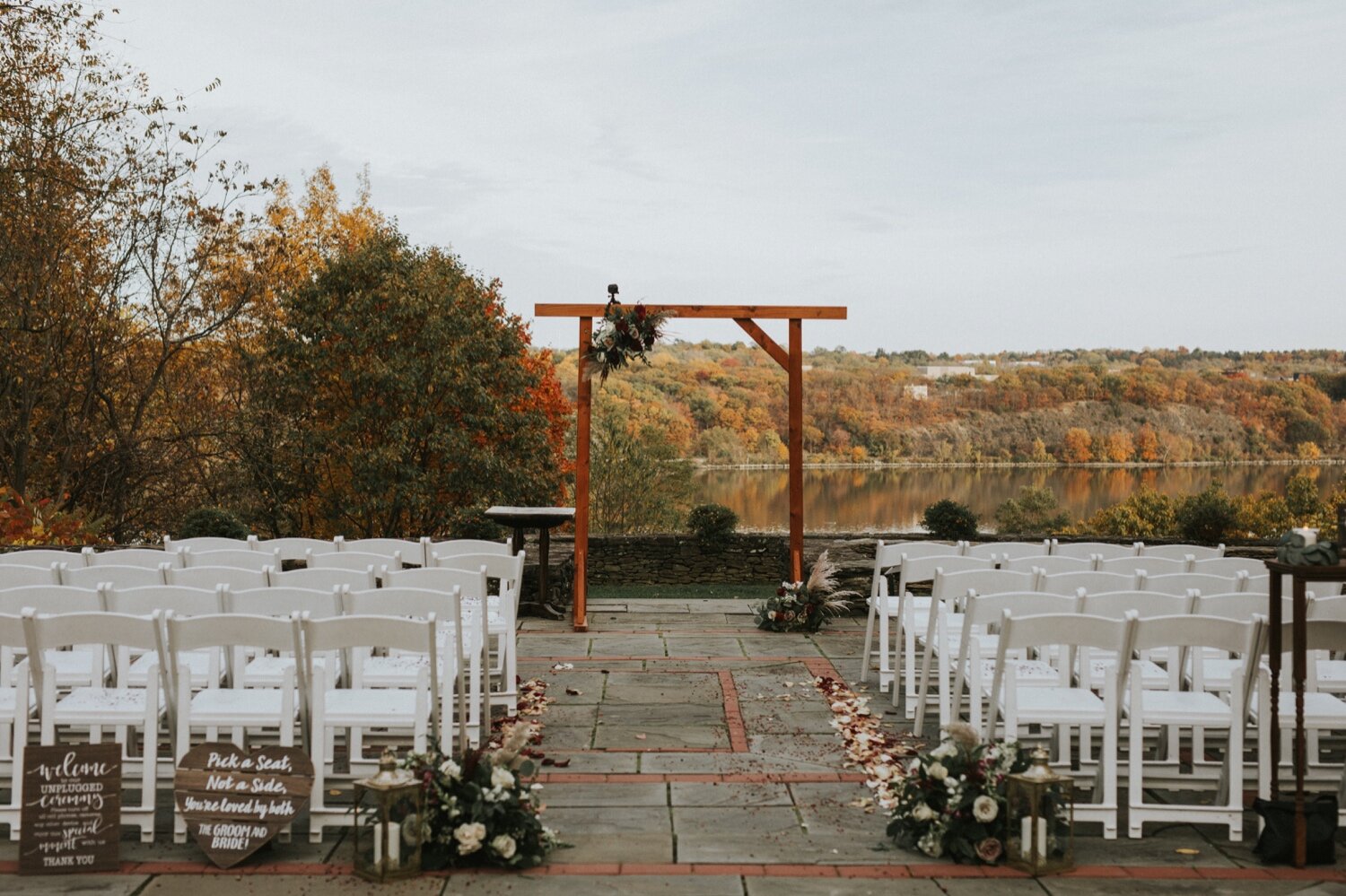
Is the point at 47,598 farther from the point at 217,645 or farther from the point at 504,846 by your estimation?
the point at 504,846

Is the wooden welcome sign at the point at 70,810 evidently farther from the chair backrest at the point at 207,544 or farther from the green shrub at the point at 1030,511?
the green shrub at the point at 1030,511

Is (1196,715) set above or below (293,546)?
below

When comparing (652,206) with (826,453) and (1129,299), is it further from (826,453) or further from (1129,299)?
(1129,299)

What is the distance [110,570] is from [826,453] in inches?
903

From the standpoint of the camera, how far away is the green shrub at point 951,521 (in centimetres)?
1327

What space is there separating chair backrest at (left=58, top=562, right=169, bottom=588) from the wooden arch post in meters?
3.98

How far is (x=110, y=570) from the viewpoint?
633cm

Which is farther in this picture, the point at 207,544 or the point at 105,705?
the point at 207,544

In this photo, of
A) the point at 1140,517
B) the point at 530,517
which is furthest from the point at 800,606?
the point at 1140,517

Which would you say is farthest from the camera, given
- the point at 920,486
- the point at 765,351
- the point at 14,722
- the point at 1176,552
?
the point at 920,486

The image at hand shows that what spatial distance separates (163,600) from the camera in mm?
5324

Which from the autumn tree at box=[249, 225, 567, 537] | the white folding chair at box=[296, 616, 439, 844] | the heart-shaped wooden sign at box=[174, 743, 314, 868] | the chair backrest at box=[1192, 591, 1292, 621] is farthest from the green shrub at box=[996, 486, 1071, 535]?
the heart-shaped wooden sign at box=[174, 743, 314, 868]

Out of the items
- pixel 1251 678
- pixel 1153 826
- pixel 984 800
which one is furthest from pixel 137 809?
pixel 1251 678

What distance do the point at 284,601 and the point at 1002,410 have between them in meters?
26.5
